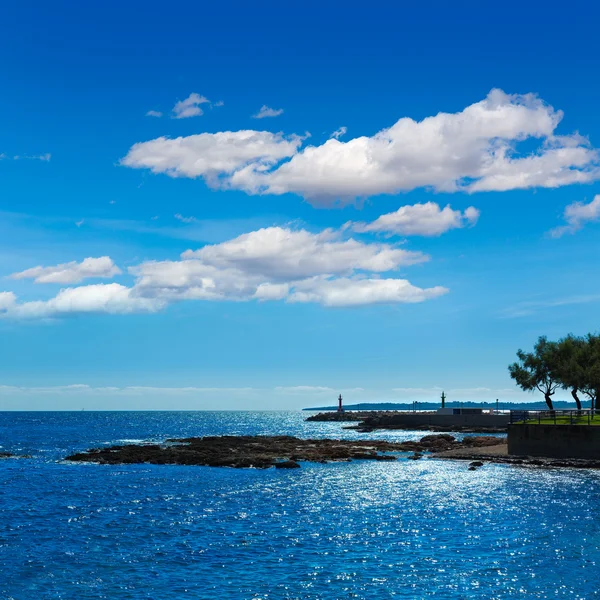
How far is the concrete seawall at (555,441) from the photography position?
2576 inches

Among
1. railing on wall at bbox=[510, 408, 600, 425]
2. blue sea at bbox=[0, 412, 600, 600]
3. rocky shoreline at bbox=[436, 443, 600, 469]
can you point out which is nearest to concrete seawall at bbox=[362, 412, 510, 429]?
rocky shoreline at bbox=[436, 443, 600, 469]

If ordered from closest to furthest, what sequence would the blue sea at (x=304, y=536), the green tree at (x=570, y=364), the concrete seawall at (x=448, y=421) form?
the blue sea at (x=304, y=536) → the green tree at (x=570, y=364) → the concrete seawall at (x=448, y=421)

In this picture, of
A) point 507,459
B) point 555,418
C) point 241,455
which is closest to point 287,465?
point 241,455

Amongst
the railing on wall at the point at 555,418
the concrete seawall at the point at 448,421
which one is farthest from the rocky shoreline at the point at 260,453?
the concrete seawall at the point at 448,421

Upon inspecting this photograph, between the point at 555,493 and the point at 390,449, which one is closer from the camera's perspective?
the point at 555,493

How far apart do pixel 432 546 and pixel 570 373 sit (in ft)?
216

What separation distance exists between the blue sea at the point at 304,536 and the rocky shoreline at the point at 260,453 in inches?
518

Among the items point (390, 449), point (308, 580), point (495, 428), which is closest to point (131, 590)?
point (308, 580)

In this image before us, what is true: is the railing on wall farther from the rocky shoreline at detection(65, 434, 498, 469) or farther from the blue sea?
the rocky shoreline at detection(65, 434, 498, 469)

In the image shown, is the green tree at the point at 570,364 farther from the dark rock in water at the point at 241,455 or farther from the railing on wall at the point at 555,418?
the dark rock in water at the point at 241,455

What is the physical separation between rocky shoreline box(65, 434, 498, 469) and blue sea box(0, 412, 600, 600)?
13.2 meters

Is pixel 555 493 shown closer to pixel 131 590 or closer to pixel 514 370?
pixel 131 590

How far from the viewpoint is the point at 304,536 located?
3681 cm

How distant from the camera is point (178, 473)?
67188mm
